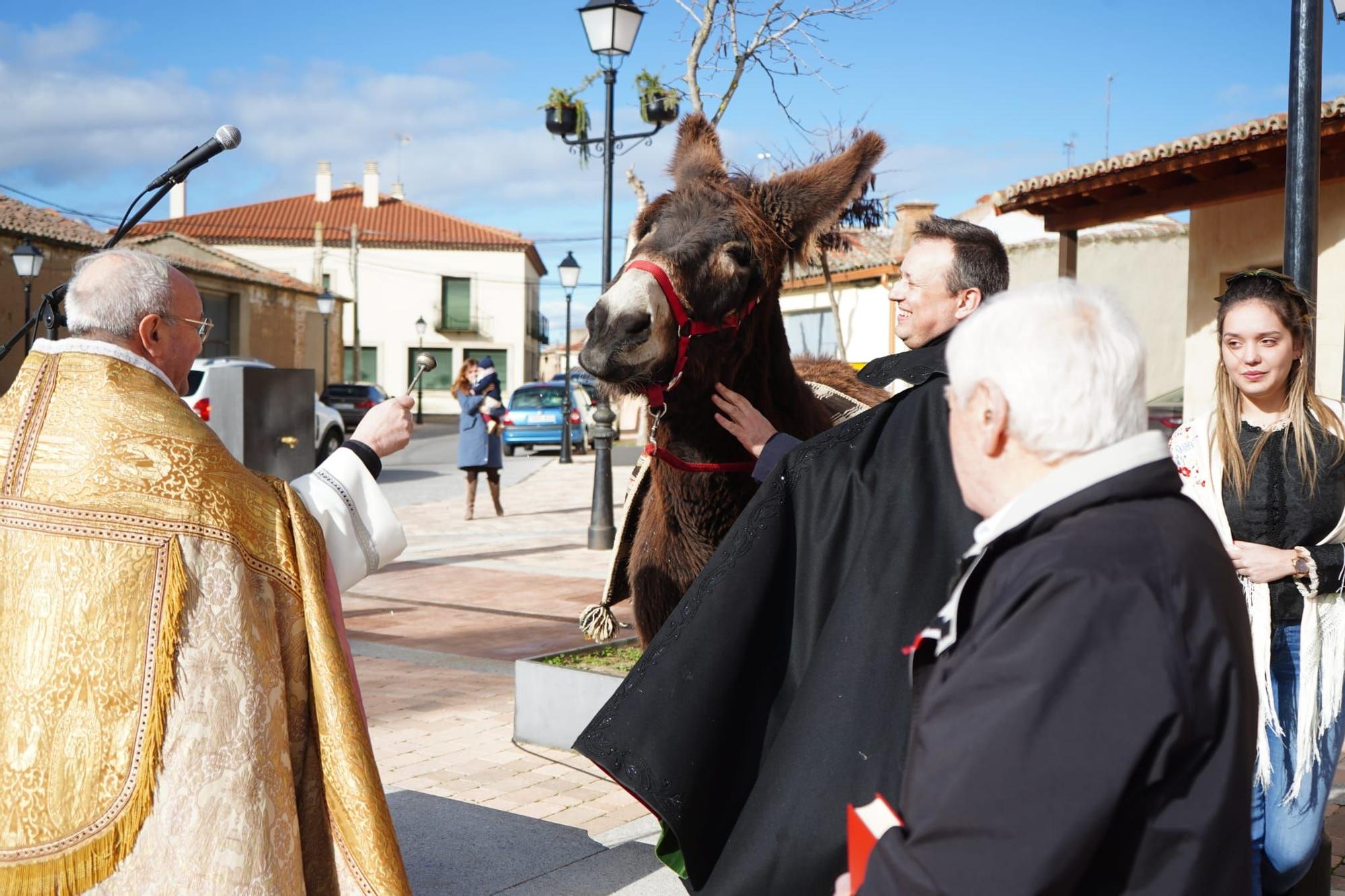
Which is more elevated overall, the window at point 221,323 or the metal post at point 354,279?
the metal post at point 354,279

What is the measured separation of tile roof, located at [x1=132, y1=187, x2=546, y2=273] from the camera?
50.7m

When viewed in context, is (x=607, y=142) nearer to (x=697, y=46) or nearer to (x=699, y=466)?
(x=697, y=46)

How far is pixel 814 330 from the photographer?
24750 mm

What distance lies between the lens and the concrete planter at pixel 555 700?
4.68 meters

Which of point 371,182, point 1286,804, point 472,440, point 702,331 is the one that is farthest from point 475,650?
point 371,182

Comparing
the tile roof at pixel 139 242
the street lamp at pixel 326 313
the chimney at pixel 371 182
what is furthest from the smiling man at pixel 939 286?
the chimney at pixel 371 182

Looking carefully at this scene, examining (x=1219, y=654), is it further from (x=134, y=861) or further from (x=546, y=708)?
(x=546, y=708)

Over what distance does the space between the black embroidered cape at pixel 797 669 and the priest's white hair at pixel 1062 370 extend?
0.60 metres

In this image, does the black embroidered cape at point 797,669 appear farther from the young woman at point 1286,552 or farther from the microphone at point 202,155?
the microphone at point 202,155

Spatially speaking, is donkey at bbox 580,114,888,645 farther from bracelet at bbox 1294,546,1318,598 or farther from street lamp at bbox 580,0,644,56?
street lamp at bbox 580,0,644,56

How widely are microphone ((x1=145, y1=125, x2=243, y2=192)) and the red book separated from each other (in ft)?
9.22

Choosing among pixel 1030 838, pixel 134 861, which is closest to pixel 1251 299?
pixel 1030 838

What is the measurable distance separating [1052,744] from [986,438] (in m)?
0.37

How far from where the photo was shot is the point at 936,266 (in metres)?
2.82
